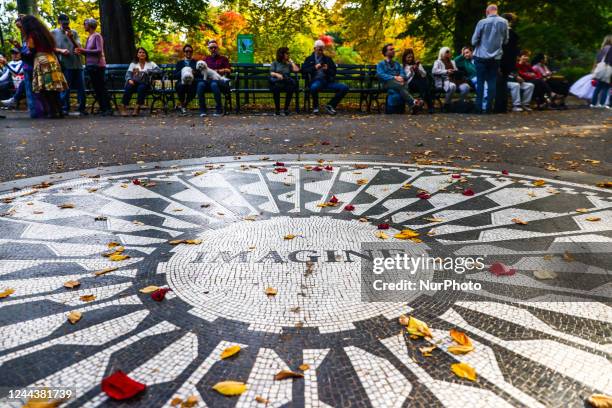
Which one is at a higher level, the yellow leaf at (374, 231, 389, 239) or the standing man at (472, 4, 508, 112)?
the standing man at (472, 4, 508, 112)

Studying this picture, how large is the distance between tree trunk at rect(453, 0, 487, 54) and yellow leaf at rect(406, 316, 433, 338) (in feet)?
53.1

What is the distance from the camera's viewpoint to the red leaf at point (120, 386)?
180 cm

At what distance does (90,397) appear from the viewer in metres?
1.81

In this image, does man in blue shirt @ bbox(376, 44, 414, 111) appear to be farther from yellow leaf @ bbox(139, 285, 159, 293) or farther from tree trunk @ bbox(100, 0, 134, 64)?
yellow leaf @ bbox(139, 285, 159, 293)

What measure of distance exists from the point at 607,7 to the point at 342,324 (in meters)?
19.9

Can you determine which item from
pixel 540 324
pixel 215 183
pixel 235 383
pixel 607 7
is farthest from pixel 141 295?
pixel 607 7

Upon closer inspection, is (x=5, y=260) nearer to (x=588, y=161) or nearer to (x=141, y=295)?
(x=141, y=295)

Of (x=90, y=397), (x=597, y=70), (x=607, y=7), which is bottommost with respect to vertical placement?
(x=90, y=397)

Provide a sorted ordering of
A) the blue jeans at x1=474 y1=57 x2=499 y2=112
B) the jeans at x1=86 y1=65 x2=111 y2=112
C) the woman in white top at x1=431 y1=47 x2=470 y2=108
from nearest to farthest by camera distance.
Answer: the blue jeans at x1=474 y1=57 x2=499 y2=112 → the jeans at x1=86 y1=65 x2=111 y2=112 → the woman in white top at x1=431 y1=47 x2=470 y2=108

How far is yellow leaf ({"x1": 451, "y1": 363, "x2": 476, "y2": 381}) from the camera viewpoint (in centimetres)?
191

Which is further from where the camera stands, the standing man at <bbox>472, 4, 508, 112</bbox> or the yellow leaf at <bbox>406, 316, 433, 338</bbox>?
the standing man at <bbox>472, 4, 508, 112</bbox>

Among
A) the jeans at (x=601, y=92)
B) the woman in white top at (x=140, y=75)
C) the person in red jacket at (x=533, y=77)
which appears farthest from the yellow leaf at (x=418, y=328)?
the jeans at (x=601, y=92)

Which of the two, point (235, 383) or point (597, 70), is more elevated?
point (597, 70)

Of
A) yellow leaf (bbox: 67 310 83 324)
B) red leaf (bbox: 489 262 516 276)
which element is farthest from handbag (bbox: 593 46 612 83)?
yellow leaf (bbox: 67 310 83 324)
